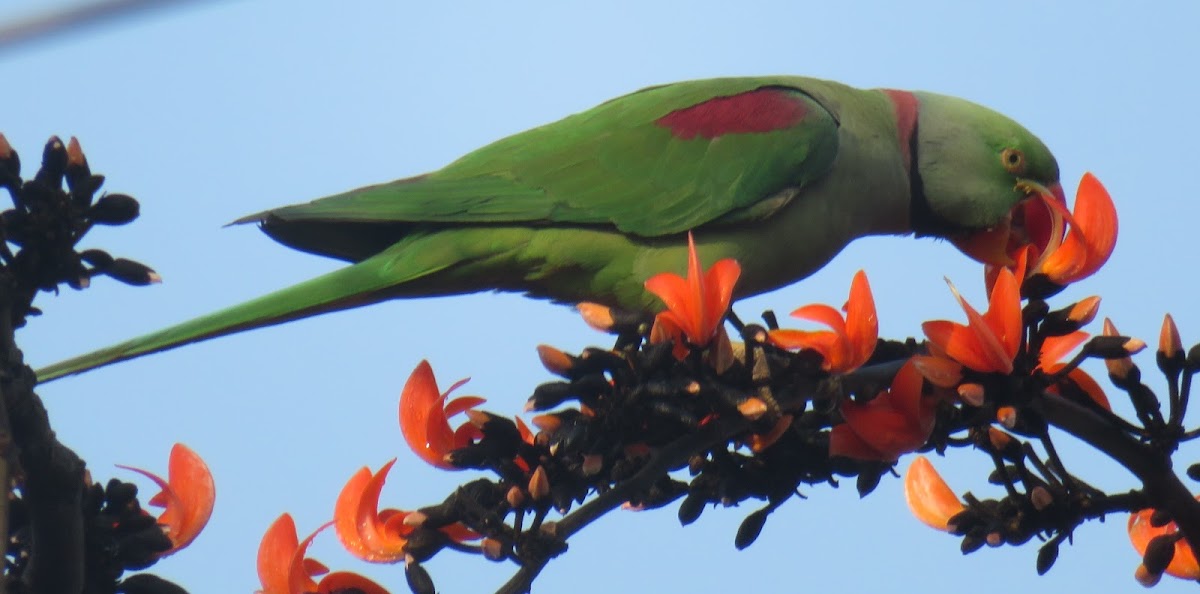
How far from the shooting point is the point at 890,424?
2.28m

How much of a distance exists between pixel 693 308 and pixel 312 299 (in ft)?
4.90

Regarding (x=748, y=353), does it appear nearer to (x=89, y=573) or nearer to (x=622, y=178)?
(x=89, y=573)

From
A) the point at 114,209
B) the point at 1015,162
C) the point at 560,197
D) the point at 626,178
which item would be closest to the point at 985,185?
the point at 1015,162

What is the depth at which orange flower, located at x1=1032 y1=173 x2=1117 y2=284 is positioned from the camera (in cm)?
271

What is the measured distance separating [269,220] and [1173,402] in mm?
2429

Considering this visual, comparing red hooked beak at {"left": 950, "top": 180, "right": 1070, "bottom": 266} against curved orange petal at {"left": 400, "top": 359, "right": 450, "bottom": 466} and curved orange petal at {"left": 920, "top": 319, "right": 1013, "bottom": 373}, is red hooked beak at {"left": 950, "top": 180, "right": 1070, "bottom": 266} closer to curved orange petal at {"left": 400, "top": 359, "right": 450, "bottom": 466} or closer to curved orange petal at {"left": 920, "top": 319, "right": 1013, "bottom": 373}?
curved orange petal at {"left": 920, "top": 319, "right": 1013, "bottom": 373}

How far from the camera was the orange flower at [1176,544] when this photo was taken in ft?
8.15

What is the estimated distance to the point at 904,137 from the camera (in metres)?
4.34

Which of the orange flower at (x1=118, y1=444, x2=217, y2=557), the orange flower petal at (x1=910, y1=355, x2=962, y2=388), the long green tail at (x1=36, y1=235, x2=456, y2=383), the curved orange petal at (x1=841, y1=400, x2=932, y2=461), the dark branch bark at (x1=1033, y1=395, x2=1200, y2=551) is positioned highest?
the long green tail at (x1=36, y1=235, x2=456, y2=383)

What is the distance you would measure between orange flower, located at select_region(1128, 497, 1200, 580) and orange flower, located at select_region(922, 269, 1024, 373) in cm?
47

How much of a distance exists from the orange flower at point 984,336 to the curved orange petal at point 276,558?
129cm

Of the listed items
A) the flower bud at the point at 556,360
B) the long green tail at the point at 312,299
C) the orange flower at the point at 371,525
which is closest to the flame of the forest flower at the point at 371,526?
the orange flower at the point at 371,525

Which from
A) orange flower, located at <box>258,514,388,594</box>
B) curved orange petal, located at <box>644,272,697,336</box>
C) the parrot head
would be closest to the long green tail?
orange flower, located at <box>258,514,388,594</box>

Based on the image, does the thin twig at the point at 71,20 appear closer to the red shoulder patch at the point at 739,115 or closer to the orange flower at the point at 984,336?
the orange flower at the point at 984,336
